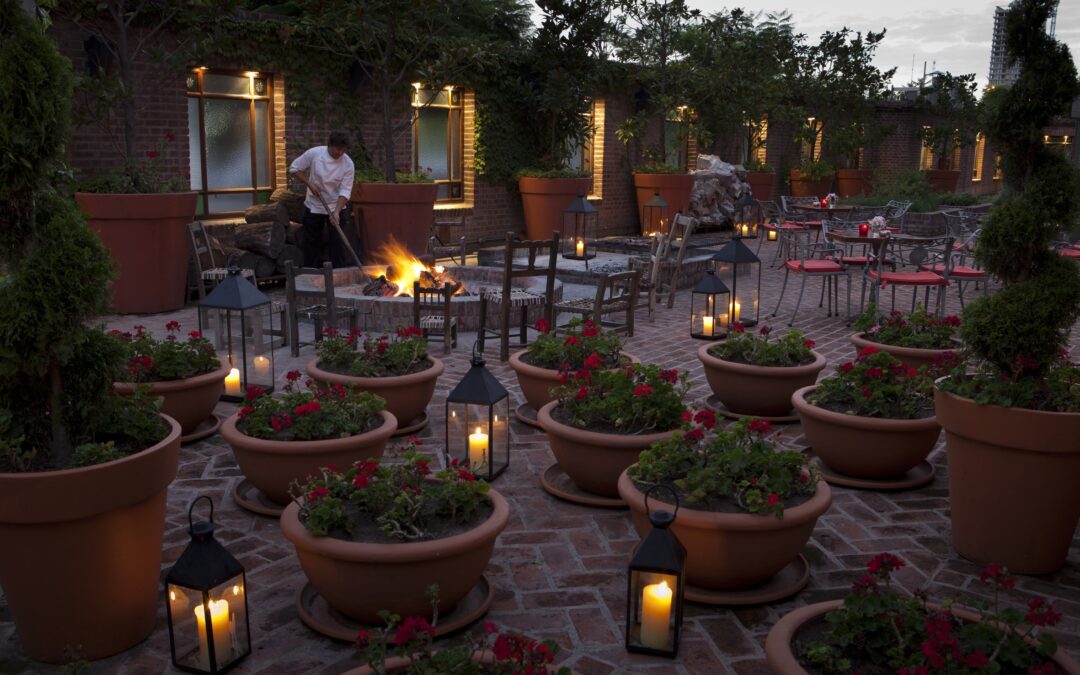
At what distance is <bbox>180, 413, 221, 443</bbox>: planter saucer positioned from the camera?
5.52m

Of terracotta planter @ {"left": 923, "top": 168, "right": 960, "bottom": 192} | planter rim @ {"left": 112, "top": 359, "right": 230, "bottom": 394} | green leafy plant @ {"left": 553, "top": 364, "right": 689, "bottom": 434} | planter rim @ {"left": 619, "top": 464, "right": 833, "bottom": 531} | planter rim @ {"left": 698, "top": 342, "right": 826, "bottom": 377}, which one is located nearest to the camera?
planter rim @ {"left": 619, "top": 464, "right": 833, "bottom": 531}

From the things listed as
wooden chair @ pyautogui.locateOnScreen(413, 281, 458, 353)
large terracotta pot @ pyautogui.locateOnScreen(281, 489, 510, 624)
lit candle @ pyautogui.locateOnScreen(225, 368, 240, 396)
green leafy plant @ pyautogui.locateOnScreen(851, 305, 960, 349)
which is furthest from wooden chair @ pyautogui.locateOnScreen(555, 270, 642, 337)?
large terracotta pot @ pyautogui.locateOnScreen(281, 489, 510, 624)

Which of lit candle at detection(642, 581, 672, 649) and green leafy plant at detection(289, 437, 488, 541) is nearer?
lit candle at detection(642, 581, 672, 649)

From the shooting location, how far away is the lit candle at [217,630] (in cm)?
304

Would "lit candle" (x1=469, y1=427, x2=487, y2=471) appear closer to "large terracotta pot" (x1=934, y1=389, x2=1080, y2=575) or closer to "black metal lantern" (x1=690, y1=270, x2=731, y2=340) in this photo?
"large terracotta pot" (x1=934, y1=389, x2=1080, y2=575)

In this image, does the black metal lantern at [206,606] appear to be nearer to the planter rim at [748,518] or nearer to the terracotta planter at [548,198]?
the planter rim at [748,518]

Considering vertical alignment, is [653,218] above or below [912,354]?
above

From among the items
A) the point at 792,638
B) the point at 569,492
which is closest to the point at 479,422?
the point at 569,492

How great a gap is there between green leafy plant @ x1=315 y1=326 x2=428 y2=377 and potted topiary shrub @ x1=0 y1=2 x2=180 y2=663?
226 centimetres

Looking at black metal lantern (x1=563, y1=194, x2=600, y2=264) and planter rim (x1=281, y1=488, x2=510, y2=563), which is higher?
black metal lantern (x1=563, y1=194, x2=600, y2=264)

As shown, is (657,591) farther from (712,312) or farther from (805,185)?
(805,185)

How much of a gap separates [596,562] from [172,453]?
5.86ft

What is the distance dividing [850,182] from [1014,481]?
74.7 feet

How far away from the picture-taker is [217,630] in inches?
121
